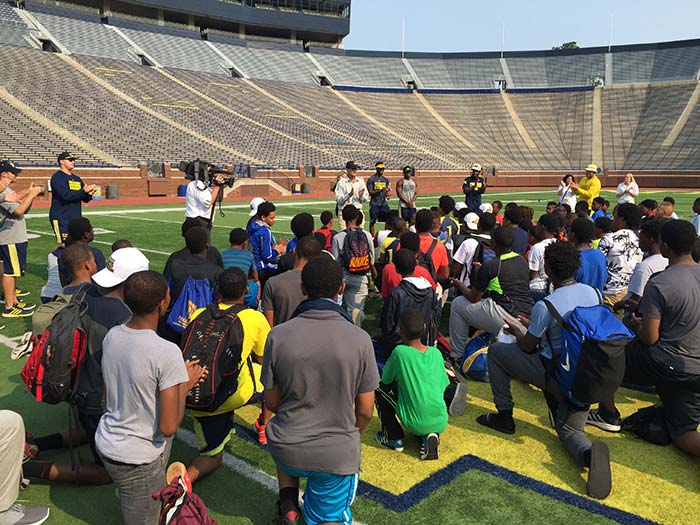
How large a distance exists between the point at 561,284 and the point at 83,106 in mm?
44652

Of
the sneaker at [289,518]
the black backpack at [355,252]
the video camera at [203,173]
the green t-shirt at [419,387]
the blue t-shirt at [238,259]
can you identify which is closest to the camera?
the sneaker at [289,518]

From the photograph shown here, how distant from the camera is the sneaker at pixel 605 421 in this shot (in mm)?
5117

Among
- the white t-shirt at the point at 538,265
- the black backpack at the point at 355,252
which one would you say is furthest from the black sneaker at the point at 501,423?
the white t-shirt at the point at 538,265

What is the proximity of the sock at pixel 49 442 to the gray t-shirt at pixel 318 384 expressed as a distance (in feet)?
7.49

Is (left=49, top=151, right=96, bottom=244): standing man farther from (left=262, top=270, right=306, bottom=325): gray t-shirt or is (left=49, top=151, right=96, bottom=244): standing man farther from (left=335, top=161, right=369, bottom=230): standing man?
(left=335, top=161, right=369, bottom=230): standing man

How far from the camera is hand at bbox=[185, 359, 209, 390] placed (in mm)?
3479

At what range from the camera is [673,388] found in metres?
4.71

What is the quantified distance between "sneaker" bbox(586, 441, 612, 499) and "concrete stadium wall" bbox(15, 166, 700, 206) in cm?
1555

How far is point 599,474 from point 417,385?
1.42m

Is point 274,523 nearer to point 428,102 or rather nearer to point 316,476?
point 316,476

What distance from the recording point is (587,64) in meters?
68.8

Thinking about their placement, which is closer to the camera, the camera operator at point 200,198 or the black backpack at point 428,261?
the black backpack at point 428,261

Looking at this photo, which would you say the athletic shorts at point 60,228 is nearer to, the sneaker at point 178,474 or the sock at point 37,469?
the sock at point 37,469

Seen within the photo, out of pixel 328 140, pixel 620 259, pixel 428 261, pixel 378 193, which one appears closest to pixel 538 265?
pixel 620 259
